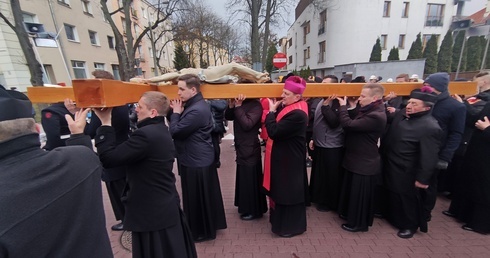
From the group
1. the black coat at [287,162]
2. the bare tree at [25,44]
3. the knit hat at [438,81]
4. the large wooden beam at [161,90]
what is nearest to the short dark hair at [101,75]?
the large wooden beam at [161,90]

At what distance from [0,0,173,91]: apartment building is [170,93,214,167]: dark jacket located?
824 cm

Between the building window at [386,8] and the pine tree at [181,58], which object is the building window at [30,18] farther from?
the building window at [386,8]

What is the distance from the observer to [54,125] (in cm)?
289

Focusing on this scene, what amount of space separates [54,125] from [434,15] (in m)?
35.5

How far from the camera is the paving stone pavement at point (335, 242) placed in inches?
115

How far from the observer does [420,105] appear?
2844 mm

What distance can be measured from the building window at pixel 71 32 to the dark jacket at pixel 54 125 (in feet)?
66.0

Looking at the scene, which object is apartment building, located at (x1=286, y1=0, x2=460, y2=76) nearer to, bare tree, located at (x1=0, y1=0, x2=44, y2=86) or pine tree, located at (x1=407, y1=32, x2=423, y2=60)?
pine tree, located at (x1=407, y1=32, x2=423, y2=60)

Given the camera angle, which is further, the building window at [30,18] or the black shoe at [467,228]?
the building window at [30,18]

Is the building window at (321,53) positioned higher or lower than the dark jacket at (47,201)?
higher

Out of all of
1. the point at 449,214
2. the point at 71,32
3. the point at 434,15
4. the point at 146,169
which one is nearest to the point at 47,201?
the point at 146,169

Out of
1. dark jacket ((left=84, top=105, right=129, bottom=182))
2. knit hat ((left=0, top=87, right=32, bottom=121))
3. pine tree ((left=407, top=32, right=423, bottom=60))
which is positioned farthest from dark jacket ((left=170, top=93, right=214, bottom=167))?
pine tree ((left=407, top=32, right=423, bottom=60))

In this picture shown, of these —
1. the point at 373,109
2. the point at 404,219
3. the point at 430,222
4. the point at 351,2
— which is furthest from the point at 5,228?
the point at 351,2

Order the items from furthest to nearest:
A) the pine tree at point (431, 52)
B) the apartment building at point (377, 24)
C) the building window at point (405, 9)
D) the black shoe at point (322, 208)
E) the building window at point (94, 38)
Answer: the pine tree at point (431, 52), the building window at point (405, 9), the apartment building at point (377, 24), the building window at point (94, 38), the black shoe at point (322, 208)
